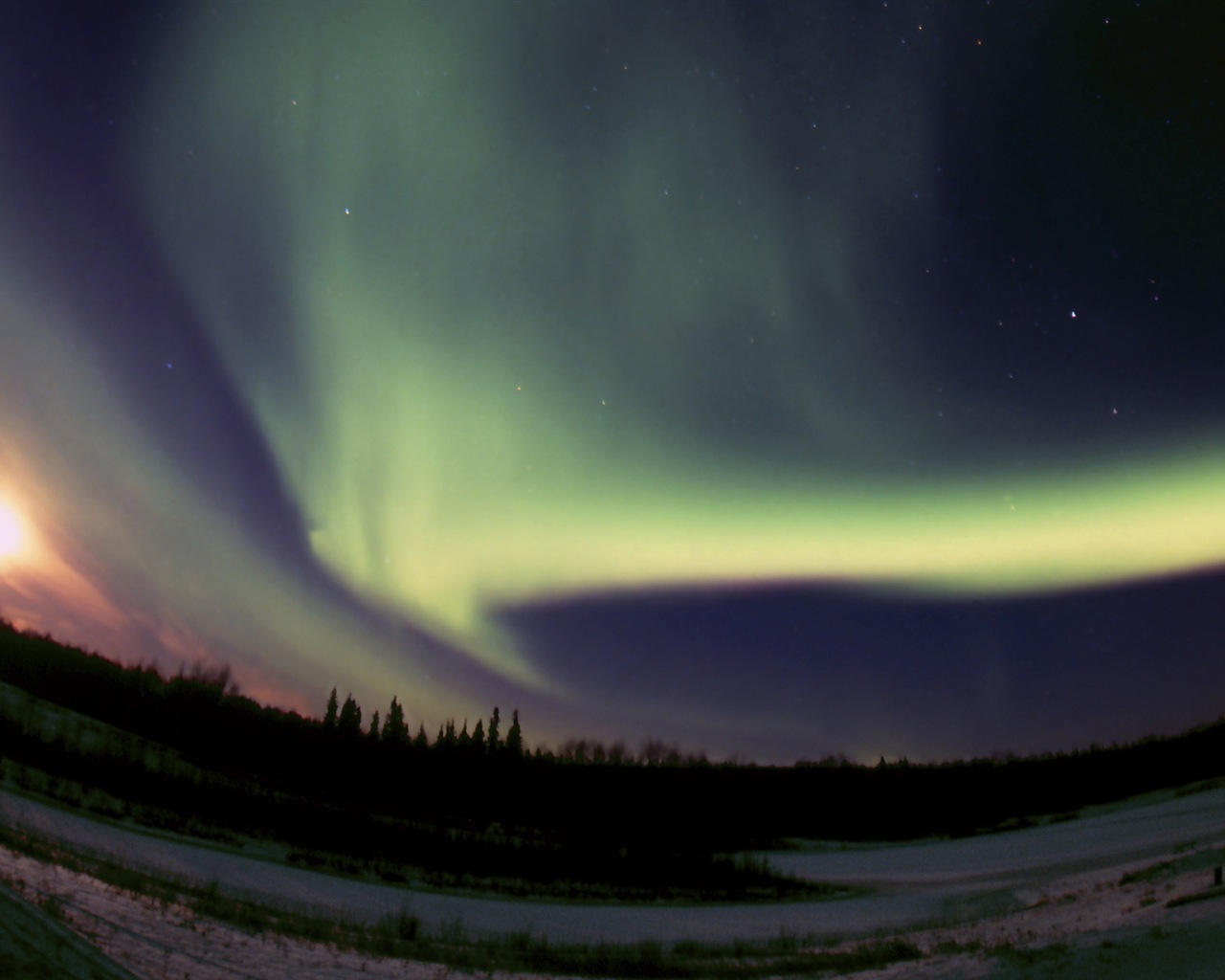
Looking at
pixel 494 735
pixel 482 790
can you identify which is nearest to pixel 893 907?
pixel 482 790

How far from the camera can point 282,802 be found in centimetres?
5253

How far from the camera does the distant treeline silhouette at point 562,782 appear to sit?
59531mm

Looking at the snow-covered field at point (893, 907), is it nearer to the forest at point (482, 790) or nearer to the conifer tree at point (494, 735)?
the forest at point (482, 790)

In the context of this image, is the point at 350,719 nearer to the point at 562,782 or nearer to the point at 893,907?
the point at 562,782

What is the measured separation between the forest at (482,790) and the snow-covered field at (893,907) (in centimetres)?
618

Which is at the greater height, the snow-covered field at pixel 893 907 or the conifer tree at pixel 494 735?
the conifer tree at pixel 494 735

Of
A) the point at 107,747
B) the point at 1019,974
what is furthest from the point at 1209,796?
the point at 107,747

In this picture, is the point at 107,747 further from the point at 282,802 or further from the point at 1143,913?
the point at 1143,913

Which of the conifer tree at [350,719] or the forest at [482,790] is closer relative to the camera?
the forest at [482,790]

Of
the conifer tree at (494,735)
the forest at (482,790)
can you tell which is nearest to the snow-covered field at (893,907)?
the forest at (482,790)

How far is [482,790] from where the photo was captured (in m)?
83.7

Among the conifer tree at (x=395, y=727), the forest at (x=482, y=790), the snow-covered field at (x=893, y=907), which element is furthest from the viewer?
the conifer tree at (x=395, y=727)

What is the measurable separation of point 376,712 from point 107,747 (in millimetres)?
65175

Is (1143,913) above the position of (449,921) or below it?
above
